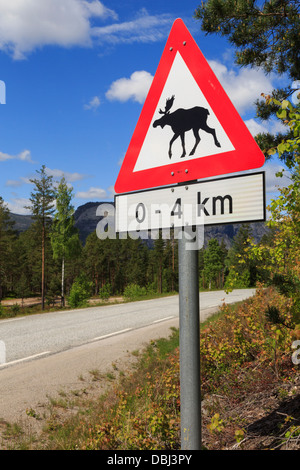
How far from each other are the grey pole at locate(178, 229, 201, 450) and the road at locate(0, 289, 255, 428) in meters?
3.48

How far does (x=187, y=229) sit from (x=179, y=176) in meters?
0.29

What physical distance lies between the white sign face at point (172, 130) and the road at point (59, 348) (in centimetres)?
384

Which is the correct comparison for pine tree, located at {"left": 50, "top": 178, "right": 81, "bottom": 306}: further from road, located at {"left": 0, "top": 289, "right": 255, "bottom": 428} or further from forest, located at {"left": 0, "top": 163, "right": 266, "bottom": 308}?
road, located at {"left": 0, "top": 289, "right": 255, "bottom": 428}

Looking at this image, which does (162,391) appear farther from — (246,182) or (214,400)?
(246,182)

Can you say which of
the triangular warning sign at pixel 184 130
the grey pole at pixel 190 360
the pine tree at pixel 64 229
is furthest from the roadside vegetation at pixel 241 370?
the pine tree at pixel 64 229

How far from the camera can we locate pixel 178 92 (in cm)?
178

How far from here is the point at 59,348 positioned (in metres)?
7.59

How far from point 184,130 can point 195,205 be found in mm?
401

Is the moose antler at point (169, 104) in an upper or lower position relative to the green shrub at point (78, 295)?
upper

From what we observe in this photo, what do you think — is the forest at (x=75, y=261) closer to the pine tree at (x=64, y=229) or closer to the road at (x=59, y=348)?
the pine tree at (x=64, y=229)

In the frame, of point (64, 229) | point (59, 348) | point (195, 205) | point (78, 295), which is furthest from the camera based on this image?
point (78, 295)

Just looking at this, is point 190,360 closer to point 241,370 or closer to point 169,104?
point 169,104

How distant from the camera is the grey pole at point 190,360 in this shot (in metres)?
1.45

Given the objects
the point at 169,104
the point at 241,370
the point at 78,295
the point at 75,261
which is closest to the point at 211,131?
the point at 169,104
